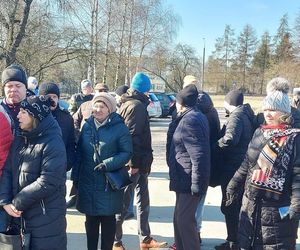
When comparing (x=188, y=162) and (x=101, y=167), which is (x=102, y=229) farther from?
(x=188, y=162)

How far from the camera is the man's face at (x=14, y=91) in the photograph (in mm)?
3971

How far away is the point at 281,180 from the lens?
11.0ft

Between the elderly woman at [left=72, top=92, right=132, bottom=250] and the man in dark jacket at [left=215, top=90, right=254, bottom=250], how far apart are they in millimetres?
1221

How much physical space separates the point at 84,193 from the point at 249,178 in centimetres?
154

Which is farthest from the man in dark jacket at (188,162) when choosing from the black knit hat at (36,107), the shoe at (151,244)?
the black knit hat at (36,107)

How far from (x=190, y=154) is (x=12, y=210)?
1670 mm

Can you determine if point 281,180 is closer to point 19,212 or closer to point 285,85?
point 285,85

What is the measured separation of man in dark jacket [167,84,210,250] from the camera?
3916mm

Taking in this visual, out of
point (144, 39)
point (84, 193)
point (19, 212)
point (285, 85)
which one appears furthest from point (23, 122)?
point (144, 39)

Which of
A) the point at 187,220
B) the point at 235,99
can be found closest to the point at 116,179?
the point at 187,220

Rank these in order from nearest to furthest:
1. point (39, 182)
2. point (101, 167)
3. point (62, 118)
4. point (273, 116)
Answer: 1. point (39, 182)
2. point (273, 116)
3. point (101, 167)
4. point (62, 118)

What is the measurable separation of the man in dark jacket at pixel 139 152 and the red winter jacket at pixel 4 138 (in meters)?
1.55

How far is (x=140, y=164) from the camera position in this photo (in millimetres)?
4789

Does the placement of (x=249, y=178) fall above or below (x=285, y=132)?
below
